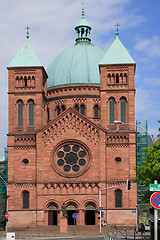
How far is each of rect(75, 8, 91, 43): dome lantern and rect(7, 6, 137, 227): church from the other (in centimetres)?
1516

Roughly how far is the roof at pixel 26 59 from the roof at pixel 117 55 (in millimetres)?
8990

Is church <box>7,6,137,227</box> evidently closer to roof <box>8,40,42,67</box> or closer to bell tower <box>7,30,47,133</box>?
bell tower <box>7,30,47,133</box>

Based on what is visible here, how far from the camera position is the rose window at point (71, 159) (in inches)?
2645

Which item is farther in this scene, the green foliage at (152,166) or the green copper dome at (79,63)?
the green copper dome at (79,63)

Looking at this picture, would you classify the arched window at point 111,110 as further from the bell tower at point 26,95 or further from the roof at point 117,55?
the bell tower at point 26,95

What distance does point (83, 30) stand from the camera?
86750 millimetres

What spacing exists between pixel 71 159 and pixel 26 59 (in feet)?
49.4

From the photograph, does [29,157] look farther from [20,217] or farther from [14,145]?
[20,217]

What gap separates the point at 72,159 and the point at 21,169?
6.60 meters

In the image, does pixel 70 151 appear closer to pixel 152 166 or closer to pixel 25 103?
pixel 25 103

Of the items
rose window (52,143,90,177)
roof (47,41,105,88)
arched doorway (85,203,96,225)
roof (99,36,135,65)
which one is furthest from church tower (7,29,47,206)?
roof (47,41,105,88)

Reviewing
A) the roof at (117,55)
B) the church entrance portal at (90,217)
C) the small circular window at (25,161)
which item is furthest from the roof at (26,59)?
the church entrance portal at (90,217)

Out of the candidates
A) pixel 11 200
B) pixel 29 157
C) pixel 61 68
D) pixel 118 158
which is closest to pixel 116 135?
pixel 118 158

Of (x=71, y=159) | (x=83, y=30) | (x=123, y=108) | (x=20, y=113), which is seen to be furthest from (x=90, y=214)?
(x=83, y=30)
